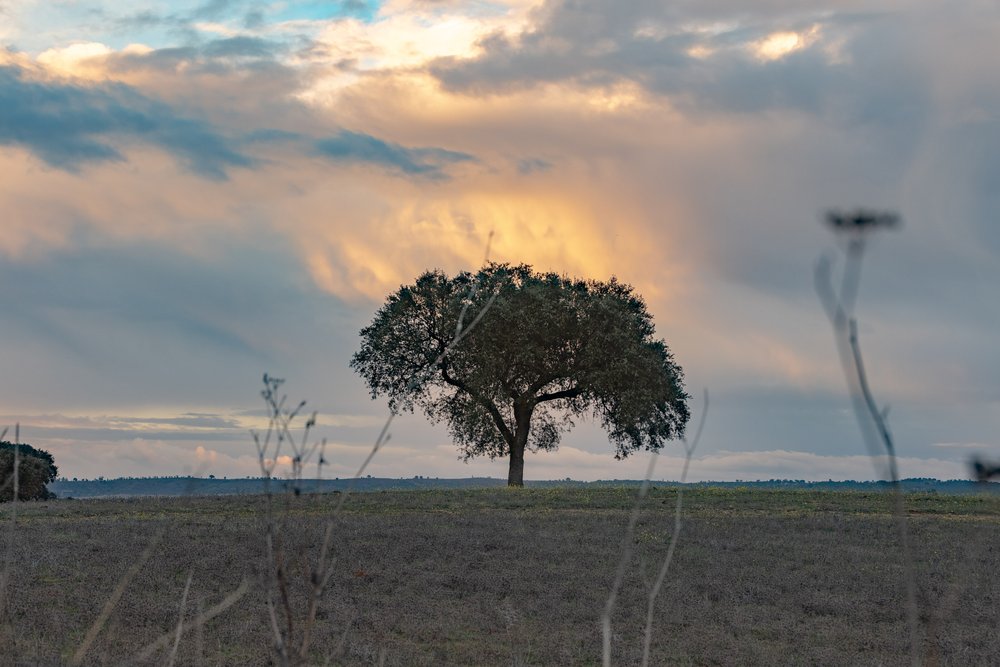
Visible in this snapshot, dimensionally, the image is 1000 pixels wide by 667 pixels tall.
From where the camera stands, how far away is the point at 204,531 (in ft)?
78.1

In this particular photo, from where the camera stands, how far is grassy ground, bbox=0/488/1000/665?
13.3 meters

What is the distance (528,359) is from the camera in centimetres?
4500

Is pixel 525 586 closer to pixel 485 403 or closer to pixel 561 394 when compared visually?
pixel 485 403

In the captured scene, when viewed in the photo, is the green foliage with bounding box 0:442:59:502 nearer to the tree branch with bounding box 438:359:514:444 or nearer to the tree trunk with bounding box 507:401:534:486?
the tree branch with bounding box 438:359:514:444

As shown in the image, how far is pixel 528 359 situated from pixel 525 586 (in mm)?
27815

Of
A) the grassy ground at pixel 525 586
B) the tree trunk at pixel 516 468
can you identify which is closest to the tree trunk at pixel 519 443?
the tree trunk at pixel 516 468

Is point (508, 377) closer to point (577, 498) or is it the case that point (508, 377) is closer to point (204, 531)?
point (577, 498)

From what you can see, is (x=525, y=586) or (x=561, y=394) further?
(x=561, y=394)

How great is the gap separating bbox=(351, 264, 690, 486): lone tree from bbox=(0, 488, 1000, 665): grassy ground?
16.1 meters

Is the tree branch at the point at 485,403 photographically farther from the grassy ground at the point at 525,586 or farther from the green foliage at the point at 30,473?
the green foliage at the point at 30,473

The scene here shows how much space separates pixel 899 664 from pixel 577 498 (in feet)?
70.0

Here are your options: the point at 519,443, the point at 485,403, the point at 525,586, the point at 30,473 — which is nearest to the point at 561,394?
the point at 519,443

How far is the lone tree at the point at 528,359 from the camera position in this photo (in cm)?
4525

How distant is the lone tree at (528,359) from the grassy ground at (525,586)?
52.7 ft
